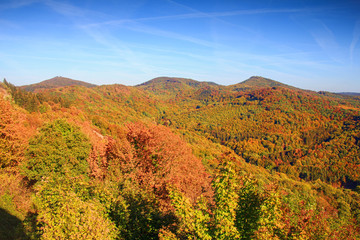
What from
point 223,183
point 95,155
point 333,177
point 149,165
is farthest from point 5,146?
point 333,177

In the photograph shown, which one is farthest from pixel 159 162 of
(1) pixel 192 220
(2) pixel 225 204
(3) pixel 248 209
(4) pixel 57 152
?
(2) pixel 225 204

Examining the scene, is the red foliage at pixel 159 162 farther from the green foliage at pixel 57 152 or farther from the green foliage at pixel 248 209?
the green foliage at pixel 248 209

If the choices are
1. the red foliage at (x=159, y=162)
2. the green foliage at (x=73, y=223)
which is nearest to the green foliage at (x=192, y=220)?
the green foliage at (x=73, y=223)

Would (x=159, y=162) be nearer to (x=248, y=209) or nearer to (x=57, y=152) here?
(x=57, y=152)

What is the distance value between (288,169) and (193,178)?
16642 centimetres

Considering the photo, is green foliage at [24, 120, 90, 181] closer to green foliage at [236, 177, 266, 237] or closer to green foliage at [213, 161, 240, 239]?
green foliage at [213, 161, 240, 239]

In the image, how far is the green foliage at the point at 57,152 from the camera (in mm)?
19984

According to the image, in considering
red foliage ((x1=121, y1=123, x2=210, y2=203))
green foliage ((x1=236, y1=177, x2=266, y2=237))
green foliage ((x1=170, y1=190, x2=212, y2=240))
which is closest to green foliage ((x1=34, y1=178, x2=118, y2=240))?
green foliage ((x1=170, y1=190, x2=212, y2=240))

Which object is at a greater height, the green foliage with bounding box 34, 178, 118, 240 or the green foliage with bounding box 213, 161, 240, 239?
the green foliage with bounding box 213, 161, 240, 239

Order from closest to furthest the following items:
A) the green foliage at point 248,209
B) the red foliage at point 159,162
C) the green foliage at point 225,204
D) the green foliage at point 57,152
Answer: the green foliage at point 225,204, the green foliage at point 248,209, the red foliage at point 159,162, the green foliage at point 57,152

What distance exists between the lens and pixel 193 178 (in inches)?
775

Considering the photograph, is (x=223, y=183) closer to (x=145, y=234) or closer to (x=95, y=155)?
(x=145, y=234)

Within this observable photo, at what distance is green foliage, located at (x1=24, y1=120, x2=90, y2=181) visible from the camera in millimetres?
19984

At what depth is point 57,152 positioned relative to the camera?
20.9 metres
